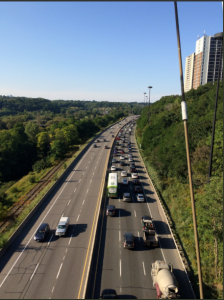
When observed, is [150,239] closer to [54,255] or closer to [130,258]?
[130,258]

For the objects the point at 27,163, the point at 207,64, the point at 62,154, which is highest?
the point at 207,64

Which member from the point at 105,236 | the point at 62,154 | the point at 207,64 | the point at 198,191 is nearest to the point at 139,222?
the point at 105,236

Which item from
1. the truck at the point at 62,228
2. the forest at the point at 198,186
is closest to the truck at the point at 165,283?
the forest at the point at 198,186

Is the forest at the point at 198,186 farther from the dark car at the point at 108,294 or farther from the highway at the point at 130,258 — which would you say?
the dark car at the point at 108,294

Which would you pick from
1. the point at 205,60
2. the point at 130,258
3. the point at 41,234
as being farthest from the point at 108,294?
the point at 205,60

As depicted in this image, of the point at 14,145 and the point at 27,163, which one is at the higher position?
the point at 14,145

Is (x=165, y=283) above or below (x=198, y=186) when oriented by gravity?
below

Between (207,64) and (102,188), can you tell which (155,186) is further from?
(207,64)

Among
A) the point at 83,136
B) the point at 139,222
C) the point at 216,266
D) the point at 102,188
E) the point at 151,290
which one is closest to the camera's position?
the point at 151,290
